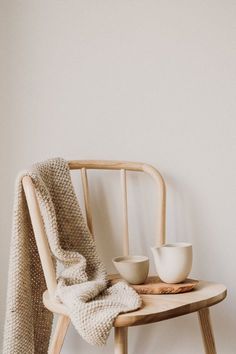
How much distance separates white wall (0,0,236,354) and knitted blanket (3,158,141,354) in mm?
243

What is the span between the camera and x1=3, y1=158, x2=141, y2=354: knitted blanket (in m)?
0.91

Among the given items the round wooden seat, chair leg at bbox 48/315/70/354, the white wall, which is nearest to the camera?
the round wooden seat

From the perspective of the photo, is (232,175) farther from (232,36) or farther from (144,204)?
(232,36)

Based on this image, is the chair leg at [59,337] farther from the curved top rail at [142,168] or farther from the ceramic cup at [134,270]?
the curved top rail at [142,168]

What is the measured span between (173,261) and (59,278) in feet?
0.80

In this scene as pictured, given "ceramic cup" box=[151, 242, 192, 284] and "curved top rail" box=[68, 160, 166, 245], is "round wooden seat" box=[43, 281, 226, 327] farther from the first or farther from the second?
Result: "curved top rail" box=[68, 160, 166, 245]

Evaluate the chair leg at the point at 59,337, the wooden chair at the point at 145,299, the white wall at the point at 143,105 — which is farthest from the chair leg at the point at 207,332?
the chair leg at the point at 59,337

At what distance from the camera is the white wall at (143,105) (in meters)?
1.32

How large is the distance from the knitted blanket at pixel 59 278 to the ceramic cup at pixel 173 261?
10 cm

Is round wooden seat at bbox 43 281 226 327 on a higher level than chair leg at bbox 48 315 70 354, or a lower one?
higher

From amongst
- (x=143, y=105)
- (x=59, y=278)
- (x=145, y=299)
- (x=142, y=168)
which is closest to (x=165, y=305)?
(x=145, y=299)

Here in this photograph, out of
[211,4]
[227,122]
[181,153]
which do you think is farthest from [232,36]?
[181,153]

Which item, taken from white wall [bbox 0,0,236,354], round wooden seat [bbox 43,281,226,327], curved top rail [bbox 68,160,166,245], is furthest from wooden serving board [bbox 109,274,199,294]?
white wall [bbox 0,0,236,354]

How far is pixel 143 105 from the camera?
4.49 ft
